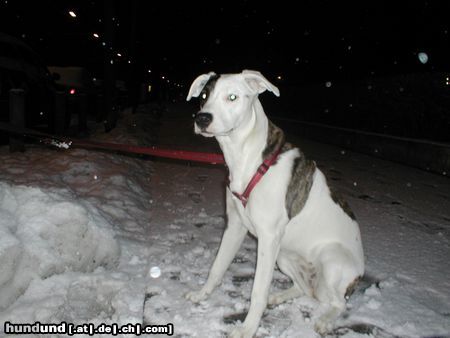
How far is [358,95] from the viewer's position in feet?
48.9

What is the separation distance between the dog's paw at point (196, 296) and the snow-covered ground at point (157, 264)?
0.06 meters

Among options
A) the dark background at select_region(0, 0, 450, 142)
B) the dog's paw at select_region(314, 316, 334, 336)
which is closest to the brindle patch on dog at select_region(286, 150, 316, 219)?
the dog's paw at select_region(314, 316, 334, 336)

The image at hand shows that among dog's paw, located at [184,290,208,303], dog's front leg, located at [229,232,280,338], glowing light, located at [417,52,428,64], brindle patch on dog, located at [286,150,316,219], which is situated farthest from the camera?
glowing light, located at [417,52,428,64]

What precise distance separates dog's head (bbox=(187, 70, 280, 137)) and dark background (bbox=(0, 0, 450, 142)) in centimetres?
992

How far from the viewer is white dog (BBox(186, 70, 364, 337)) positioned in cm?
266

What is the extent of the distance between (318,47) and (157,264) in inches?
758

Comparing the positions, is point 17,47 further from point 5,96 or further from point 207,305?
point 207,305

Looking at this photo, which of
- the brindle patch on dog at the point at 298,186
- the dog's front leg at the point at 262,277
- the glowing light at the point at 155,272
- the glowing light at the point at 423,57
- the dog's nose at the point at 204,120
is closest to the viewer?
the dog's nose at the point at 204,120

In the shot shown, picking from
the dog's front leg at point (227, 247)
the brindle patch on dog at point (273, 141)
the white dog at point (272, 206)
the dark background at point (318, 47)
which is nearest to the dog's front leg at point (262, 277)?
the white dog at point (272, 206)

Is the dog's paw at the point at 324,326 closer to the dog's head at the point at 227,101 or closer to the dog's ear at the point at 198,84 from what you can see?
the dog's head at the point at 227,101

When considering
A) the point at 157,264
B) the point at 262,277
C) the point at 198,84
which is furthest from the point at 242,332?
the point at 198,84

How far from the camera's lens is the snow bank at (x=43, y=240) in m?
2.69

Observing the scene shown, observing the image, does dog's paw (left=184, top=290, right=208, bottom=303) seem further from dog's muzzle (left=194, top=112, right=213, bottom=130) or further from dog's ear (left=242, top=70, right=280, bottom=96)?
dog's ear (left=242, top=70, right=280, bottom=96)

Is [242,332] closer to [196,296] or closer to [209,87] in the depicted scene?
[196,296]
